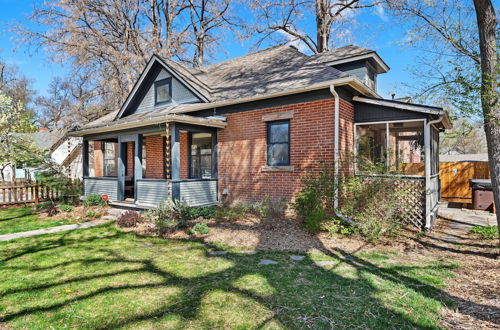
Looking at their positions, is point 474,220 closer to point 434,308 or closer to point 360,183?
point 360,183

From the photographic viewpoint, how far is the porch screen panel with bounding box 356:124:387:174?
285 inches

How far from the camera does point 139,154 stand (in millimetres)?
10805

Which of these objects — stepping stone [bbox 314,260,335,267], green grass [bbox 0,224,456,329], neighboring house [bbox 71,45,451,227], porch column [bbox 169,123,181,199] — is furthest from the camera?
porch column [bbox 169,123,181,199]

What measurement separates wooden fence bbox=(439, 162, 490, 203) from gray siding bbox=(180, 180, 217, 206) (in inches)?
436

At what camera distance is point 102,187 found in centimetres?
1207

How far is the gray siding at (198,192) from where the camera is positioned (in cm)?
970

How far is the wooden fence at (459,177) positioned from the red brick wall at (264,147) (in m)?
7.96

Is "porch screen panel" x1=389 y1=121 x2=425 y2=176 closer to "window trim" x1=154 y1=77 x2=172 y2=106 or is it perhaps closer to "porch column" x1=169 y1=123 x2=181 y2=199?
"porch column" x1=169 y1=123 x2=181 y2=199

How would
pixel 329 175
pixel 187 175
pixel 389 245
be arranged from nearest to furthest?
pixel 389 245 → pixel 329 175 → pixel 187 175

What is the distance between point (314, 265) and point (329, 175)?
10.7 feet

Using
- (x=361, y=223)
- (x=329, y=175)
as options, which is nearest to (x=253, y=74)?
(x=329, y=175)

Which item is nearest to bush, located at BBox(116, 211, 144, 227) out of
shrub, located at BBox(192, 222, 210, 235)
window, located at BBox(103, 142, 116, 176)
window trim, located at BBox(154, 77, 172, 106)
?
shrub, located at BBox(192, 222, 210, 235)

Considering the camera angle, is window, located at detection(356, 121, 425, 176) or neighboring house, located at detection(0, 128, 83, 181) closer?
window, located at detection(356, 121, 425, 176)

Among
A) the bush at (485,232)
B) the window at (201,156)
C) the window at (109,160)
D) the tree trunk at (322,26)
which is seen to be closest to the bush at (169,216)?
the window at (201,156)
